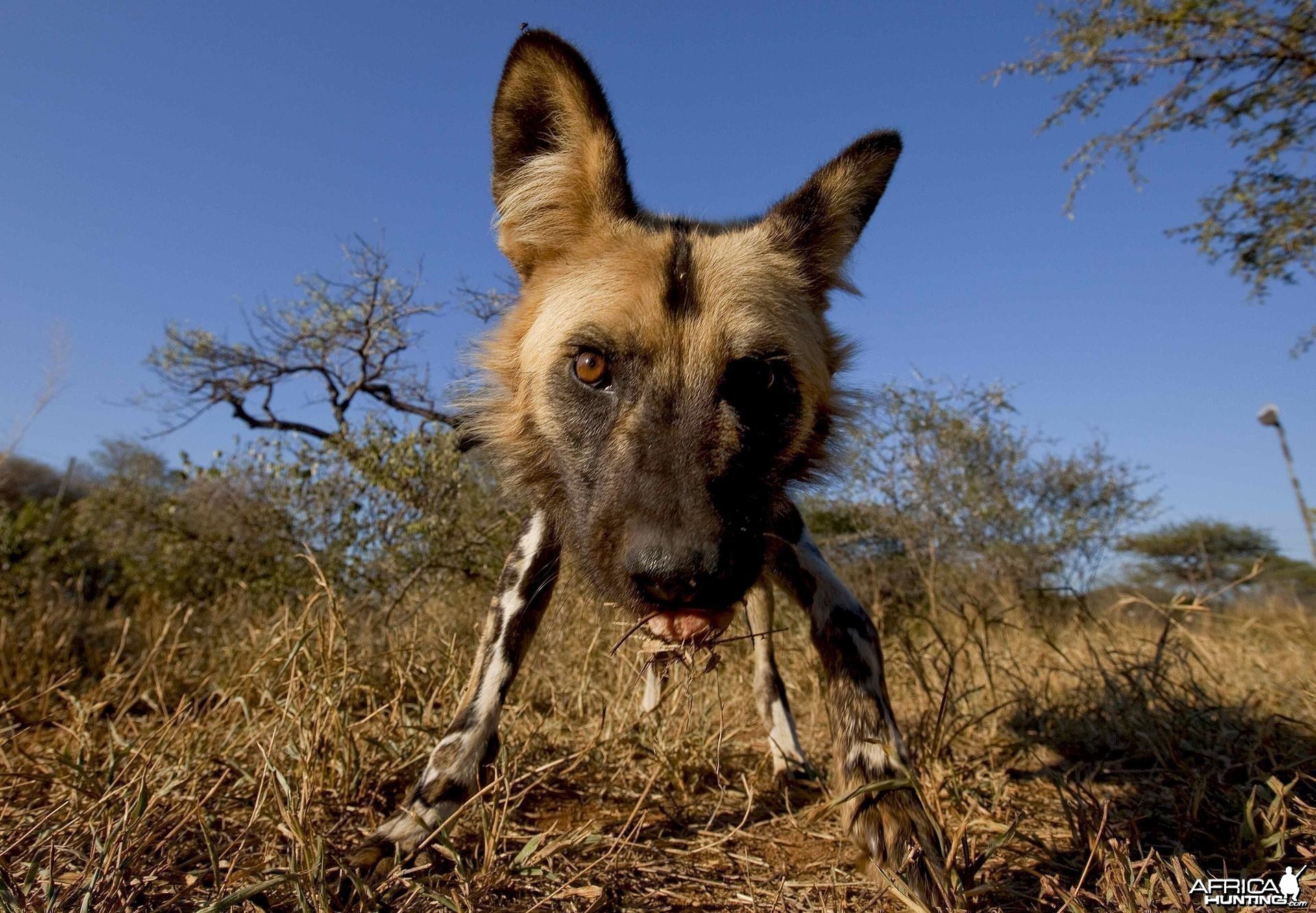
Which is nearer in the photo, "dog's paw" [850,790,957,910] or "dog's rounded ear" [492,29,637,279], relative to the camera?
"dog's paw" [850,790,957,910]

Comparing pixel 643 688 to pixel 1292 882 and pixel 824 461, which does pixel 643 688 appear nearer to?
pixel 824 461

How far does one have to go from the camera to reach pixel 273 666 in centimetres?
316

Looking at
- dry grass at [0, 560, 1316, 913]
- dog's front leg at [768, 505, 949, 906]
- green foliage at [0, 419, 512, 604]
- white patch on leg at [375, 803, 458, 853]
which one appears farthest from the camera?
green foliage at [0, 419, 512, 604]

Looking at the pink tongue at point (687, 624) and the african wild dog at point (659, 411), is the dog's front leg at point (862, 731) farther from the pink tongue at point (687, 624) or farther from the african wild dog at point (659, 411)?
the pink tongue at point (687, 624)

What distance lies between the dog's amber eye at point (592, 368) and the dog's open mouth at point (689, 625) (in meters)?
0.82

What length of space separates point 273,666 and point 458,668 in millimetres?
887

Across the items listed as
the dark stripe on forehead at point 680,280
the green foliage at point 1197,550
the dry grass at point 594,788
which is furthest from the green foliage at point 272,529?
the green foliage at point 1197,550

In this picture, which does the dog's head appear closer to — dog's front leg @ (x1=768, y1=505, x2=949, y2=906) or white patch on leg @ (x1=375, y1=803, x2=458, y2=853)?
dog's front leg @ (x1=768, y1=505, x2=949, y2=906)

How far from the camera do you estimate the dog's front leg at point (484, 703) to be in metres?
2.04

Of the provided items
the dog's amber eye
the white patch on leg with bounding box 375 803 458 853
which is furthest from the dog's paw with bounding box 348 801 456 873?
the dog's amber eye

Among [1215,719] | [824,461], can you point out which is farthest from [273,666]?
[1215,719]

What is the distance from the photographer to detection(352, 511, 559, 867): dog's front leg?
2.04m

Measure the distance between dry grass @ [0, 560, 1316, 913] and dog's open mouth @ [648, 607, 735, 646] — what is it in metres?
0.15

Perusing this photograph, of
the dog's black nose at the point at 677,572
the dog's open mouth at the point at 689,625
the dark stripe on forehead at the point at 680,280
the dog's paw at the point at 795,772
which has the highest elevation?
the dark stripe on forehead at the point at 680,280
